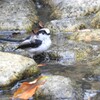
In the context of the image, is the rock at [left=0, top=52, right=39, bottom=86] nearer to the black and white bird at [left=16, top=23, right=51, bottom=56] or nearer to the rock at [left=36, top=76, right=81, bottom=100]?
the rock at [left=36, top=76, right=81, bottom=100]

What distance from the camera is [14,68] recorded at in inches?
281

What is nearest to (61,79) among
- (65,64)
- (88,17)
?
(65,64)

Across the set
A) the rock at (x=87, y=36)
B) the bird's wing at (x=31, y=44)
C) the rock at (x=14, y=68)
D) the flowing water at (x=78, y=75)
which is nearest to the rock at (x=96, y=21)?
the rock at (x=87, y=36)

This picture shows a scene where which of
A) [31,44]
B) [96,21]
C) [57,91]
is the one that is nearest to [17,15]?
[96,21]

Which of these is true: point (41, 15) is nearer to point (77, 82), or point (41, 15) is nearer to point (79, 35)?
point (79, 35)

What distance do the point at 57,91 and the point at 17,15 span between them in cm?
624

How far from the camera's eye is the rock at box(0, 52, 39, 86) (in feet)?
22.7

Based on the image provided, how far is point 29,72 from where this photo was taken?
741cm

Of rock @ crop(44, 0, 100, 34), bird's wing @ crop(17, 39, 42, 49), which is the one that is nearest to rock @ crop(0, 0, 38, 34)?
rock @ crop(44, 0, 100, 34)

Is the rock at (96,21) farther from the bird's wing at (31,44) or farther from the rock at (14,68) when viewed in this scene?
the rock at (14,68)

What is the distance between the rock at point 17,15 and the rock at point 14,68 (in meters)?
4.03

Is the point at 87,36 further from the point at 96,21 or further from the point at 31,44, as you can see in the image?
the point at 31,44

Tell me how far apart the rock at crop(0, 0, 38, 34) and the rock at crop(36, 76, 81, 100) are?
17.0 feet

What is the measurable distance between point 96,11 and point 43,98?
6.62 metres
